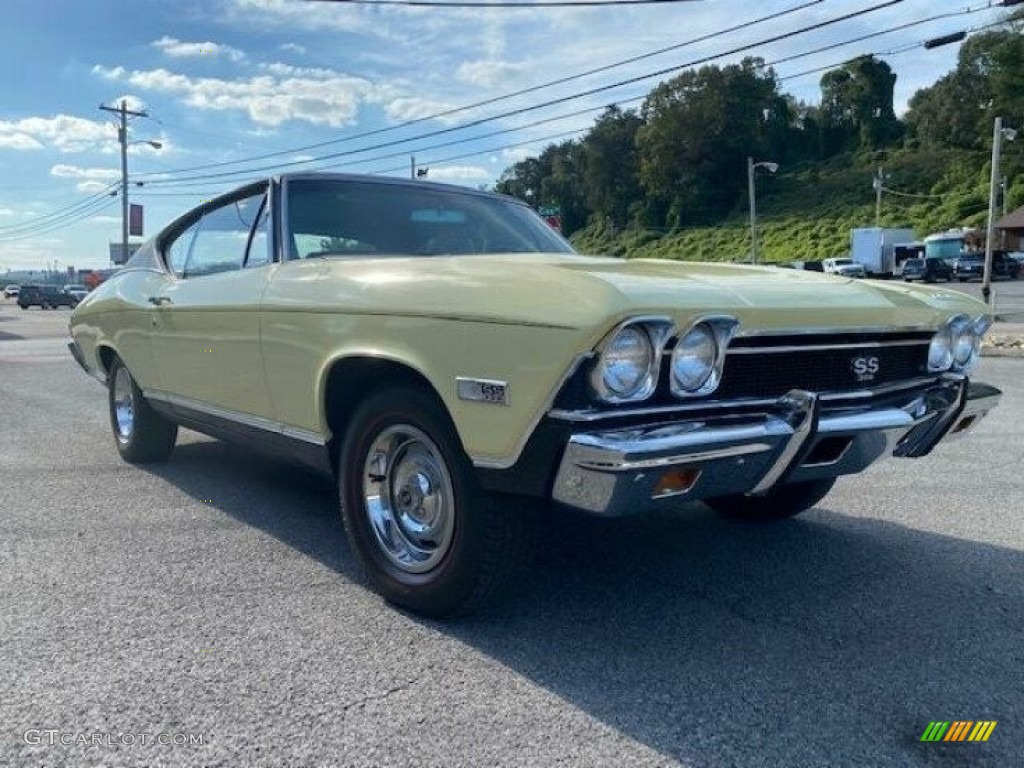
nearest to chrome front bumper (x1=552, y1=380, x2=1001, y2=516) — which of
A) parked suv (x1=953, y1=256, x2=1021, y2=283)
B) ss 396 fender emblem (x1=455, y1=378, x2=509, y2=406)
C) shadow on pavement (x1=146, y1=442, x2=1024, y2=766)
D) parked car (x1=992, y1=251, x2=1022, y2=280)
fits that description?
ss 396 fender emblem (x1=455, y1=378, x2=509, y2=406)

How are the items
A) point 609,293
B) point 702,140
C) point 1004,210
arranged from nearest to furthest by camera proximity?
1. point 609,293
2. point 1004,210
3. point 702,140

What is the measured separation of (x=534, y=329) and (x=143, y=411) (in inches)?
145

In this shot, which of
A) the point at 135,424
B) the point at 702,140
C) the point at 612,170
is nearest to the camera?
the point at 135,424

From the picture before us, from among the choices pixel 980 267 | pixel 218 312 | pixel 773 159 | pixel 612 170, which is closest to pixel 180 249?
pixel 218 312

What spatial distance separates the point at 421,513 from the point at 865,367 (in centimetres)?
165

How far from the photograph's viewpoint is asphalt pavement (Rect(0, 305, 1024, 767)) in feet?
7.60

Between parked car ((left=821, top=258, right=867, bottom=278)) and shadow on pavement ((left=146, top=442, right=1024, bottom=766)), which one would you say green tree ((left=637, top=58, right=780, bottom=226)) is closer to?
parked car ((left=821, top=258, right=867, bottom=278))

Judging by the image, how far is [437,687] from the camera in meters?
2.61

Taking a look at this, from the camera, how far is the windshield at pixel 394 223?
155 inches

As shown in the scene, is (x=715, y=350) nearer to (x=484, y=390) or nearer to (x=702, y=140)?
(x=484, y=390)

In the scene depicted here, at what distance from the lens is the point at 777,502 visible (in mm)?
4281

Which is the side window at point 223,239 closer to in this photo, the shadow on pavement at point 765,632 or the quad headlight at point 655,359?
the shadow on pavement at point 765,632

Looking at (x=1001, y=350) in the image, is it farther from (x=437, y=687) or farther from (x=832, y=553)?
(x=437, y=687)

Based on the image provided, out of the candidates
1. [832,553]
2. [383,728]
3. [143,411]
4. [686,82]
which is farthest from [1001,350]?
[686,82]
